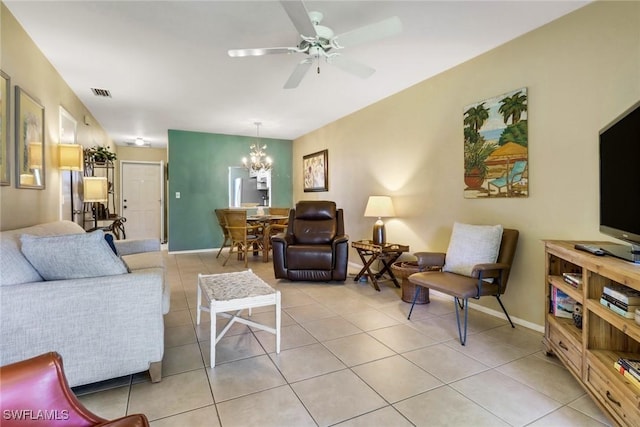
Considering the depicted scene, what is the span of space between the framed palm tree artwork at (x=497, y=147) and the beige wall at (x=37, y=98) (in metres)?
3.72

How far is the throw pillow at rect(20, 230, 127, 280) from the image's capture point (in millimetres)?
1632

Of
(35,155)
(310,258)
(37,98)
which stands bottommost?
(310,258)

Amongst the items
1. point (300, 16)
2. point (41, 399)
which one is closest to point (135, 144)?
point (300, 16)

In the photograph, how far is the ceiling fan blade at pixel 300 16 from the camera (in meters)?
1.67

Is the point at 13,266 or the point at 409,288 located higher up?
the point at 13,266

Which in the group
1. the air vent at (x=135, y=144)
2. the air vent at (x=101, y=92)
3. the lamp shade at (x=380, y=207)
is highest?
the air vent at (x=135, y=144)

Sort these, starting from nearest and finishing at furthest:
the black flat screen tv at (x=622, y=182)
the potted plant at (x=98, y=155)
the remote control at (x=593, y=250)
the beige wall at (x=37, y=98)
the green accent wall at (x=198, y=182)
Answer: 1. the black flat screen tv at (x=622, y=182)
2. the remote control at (x=593, y=250)
3. the beige wall at (x=37, y=98)
4. the potted plant at (x=98, y=155)
5. the green accent wall at (x=198, y=182)

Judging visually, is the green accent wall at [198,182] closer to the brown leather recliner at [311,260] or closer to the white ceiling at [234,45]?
the white ceiling at [234,45]

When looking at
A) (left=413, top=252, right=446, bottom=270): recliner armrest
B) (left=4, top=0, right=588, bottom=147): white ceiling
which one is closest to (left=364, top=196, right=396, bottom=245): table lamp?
(left=413, top=252, right=446, bottom=270): recliner armrest

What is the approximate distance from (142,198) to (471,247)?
7518 mm

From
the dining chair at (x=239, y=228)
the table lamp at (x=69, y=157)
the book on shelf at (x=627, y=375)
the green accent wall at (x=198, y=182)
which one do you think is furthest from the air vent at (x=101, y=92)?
the book on shelf at (x=627, y=375)

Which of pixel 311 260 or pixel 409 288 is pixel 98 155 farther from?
pixel 409 288

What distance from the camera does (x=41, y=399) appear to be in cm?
86

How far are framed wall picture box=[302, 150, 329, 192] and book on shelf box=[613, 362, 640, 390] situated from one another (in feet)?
15.0
